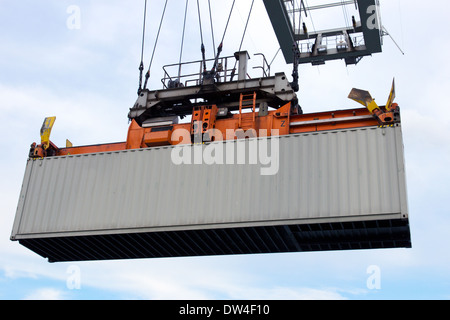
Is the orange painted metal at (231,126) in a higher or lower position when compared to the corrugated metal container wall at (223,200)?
higher

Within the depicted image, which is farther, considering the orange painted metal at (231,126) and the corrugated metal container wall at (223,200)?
the orange painted metal at (231,126)

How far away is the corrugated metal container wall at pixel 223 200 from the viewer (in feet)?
54.6

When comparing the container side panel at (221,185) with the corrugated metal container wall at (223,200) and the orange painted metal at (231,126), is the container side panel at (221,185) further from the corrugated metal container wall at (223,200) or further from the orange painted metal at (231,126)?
the orange painted metal at (231,126)

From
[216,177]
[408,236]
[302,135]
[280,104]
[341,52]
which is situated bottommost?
[408,236]

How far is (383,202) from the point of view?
53.0 ft

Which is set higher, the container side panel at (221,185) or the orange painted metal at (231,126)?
the orange painted metal at (231,126)

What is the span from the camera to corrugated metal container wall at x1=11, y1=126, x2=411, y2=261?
655 inches

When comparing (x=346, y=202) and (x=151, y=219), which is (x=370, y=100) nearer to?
(x=346, y=202)

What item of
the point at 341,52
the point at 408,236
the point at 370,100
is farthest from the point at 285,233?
the point at 341,52

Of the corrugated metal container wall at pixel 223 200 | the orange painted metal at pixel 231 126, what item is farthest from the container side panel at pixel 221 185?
the orange painted metal at pixel 231 126

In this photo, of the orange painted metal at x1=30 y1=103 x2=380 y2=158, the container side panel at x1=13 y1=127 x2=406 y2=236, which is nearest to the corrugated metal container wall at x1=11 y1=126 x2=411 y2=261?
the container side panel at x1=13 y1=127 x2=406 y2=236

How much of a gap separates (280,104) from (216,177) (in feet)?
12.5

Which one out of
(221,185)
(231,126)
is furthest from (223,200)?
(231,126)

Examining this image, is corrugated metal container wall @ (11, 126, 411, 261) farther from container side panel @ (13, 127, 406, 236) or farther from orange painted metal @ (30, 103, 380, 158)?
orange painted metal @ (30, 103, 380, 158)
